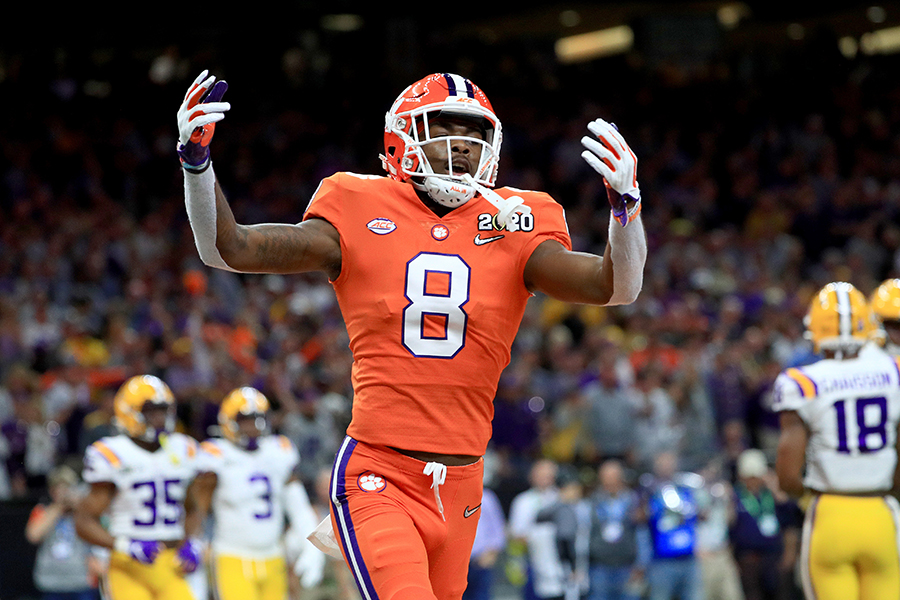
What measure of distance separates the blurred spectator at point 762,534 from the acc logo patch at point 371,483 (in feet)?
23.1

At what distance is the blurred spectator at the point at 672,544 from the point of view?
380 inches

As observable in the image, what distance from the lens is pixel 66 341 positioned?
34.1 ft

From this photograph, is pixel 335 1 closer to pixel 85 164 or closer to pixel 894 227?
pixel 85 164

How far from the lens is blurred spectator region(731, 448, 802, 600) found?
32.0 feet

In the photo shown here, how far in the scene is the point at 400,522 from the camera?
3154 mm

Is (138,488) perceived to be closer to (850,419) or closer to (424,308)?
(850,419)

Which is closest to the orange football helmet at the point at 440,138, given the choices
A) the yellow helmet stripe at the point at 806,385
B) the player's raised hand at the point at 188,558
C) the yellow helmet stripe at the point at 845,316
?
the yellow helmet stripe at the point at 806,385

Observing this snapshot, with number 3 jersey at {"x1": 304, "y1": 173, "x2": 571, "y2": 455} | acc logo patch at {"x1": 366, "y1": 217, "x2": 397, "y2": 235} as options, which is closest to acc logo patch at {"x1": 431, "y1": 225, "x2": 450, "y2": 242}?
number 3 jersey at {"x1": 304, "y1": 173, "x2": 571, "y2": 455}

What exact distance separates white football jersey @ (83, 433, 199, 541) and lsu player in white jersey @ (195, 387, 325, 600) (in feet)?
2.14

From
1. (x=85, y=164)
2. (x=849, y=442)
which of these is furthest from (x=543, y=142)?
(x=849, y=442)

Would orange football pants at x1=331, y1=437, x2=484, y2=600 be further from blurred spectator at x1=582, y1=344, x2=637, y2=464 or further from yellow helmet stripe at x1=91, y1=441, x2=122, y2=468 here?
blurred spectator at x1=582, y1=344, x2=637, y2=464

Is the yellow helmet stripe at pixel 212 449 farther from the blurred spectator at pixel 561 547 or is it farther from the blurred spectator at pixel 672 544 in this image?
the blurred spectator at pixel 672 544

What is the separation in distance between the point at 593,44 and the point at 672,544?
39.3ft

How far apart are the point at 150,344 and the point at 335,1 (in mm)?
8158
